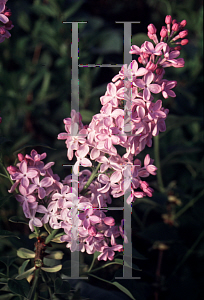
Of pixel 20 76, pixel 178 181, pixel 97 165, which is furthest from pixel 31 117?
pixel 97 165

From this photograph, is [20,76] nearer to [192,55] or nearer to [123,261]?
[192,55]

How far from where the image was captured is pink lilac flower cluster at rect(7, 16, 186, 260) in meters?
0.44

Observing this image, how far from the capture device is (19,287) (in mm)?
500

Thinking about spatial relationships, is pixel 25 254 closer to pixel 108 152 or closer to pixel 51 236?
pixel 51 236

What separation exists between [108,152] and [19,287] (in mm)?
Answer: 248

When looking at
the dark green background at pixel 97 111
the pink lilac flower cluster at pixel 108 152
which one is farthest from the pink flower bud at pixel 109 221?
the dark green background at pixel 97 111

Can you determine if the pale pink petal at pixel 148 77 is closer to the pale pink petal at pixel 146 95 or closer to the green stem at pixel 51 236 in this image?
the pale pink petal at pixel 146 95

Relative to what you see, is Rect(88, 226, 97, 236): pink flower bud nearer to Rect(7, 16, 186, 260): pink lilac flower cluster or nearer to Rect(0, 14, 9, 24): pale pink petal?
Rect(7, 16, 186, 260): pink lilac flower cluster

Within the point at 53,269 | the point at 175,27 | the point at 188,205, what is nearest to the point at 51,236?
the point at 53,269

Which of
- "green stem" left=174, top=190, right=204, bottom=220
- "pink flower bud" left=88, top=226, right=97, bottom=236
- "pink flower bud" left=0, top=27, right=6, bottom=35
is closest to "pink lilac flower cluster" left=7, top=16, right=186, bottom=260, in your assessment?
"pink flower bud" left=88, top=226, right=97, bottom=236

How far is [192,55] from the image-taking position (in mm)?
1402

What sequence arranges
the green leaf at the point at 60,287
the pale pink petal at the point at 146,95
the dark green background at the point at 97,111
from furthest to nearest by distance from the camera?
1. the dark green background at the point at 97,111
2. the green leaf at the point at 60,287
3. the pale pink petal at the point at 146,95

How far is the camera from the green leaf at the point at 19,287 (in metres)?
0.49

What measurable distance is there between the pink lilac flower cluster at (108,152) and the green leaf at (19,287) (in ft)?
0.33
